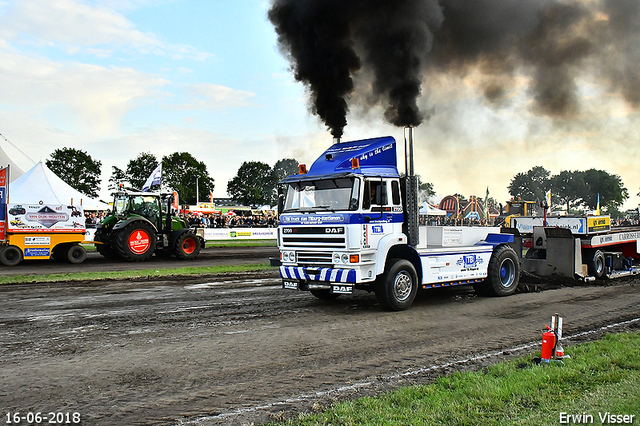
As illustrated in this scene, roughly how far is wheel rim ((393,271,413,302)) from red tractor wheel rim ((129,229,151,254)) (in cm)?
1256

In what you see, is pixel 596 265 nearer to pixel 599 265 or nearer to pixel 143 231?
pixel 599 265

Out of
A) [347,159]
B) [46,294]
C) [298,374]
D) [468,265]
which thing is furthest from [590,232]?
[46,294]

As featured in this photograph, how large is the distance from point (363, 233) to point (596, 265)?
8.41 metres

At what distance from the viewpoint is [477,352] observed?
6383mm

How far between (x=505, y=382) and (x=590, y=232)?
10141 mm

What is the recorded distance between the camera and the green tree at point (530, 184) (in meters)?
118

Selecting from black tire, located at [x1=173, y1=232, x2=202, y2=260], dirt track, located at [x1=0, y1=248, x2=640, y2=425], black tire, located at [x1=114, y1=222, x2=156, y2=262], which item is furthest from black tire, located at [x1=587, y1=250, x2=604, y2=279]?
black tire, located at [x1=114, y1=222, x2=156, y2=262]

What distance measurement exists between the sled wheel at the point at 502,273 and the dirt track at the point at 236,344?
1.08 ft

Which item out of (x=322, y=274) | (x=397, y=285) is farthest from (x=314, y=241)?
(x=397, y=285)

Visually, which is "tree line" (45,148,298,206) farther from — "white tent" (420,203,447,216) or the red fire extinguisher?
the red fire extinguisher

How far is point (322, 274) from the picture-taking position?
892cm

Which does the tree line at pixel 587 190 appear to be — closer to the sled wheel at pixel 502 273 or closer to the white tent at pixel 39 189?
the white tent at pixel 39 189

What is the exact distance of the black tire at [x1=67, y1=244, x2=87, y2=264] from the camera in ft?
60.8

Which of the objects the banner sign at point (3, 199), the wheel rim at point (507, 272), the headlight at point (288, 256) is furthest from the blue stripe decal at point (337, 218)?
the banner sign at point (3, 199)
